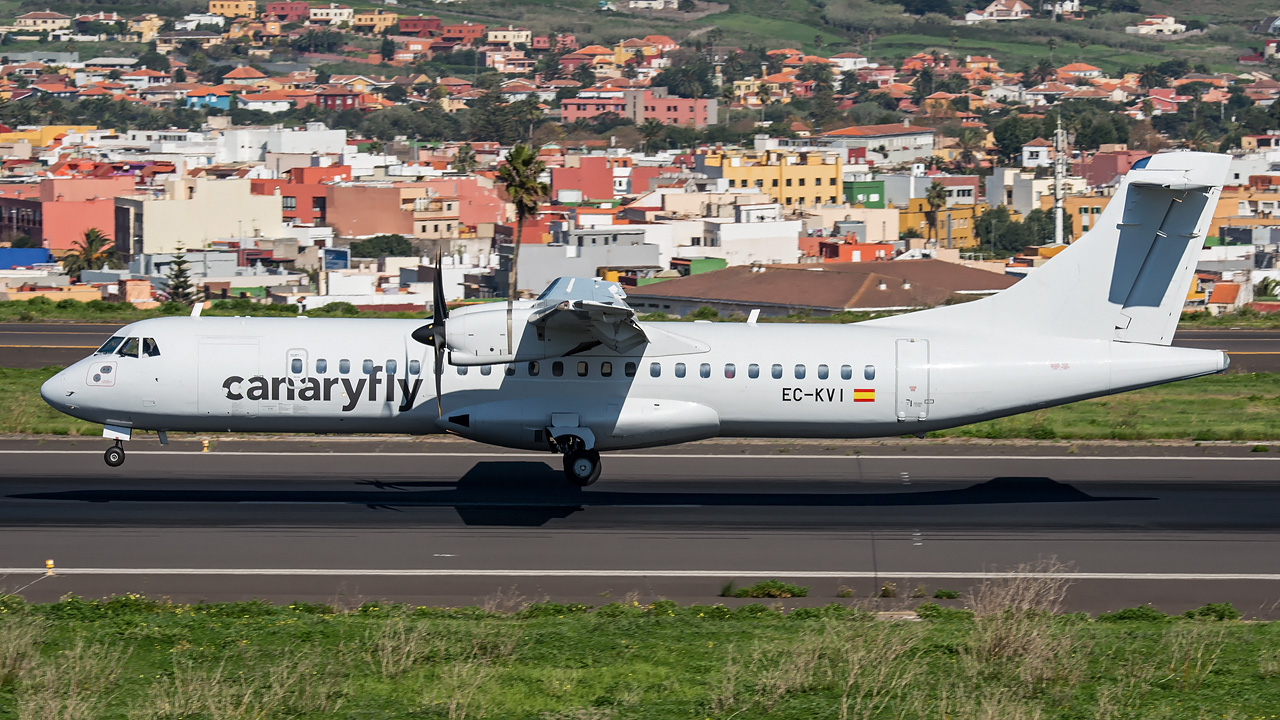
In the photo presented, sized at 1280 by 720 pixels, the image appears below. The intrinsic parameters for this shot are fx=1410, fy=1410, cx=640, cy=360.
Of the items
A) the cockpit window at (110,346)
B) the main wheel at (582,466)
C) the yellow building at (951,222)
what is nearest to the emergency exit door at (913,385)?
the main wheel at (582,466)

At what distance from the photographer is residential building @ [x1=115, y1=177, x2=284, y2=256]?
132 meters

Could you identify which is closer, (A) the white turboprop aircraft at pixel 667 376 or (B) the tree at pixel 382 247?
(A) the white turboprop aircraft at pixel 667 376

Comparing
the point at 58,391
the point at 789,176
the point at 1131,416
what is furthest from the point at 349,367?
the point at 789,176

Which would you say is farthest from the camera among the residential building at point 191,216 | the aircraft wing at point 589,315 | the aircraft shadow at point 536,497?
the residential building at point 191,216

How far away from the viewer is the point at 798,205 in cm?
16025

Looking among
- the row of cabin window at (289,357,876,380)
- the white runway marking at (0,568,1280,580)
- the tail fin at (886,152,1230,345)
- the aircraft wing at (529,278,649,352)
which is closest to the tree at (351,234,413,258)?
the row of cabin window at (289,357,876,380)

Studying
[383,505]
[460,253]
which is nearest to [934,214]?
[460,253]

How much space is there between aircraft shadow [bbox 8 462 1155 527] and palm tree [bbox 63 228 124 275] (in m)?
97.4

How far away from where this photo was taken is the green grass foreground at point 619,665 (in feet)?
46.2

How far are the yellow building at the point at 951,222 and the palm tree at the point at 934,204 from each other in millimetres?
333

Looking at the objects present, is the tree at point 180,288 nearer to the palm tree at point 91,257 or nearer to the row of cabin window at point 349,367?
the palm tree at point 91,257

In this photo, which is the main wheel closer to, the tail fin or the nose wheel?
the tail fin

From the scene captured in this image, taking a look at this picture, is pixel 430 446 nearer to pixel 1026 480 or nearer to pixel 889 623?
pixel 1026 480

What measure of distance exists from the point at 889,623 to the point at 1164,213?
10.6 m
